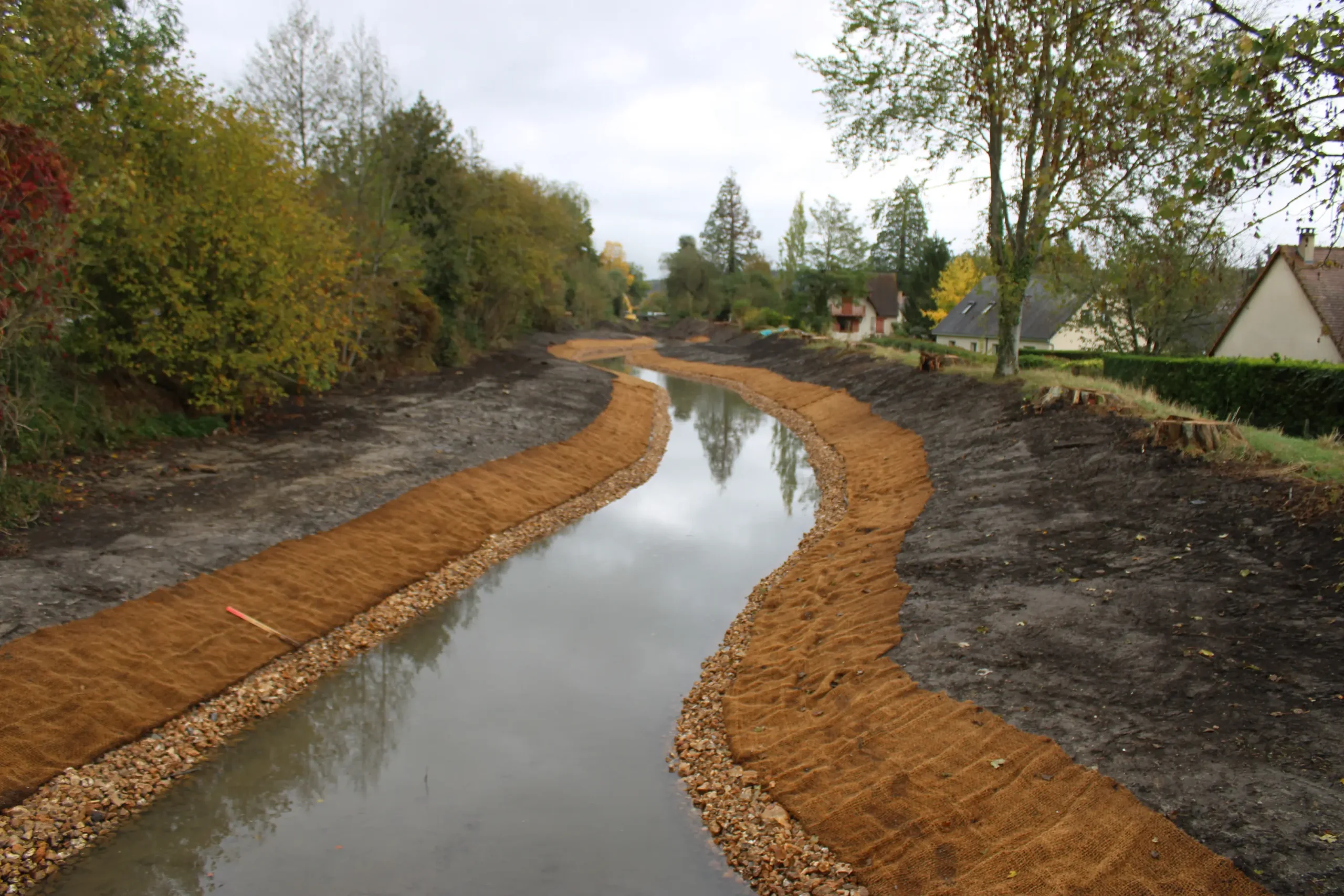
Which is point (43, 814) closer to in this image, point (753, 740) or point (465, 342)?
point (753, 740)

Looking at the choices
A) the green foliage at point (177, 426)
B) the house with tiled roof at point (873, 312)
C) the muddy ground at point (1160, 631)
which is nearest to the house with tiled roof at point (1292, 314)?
the muddy ground at point (1160, 631)

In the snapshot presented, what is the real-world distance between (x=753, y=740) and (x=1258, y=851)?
4348 millimetres

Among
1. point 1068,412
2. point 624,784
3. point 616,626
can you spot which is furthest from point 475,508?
point 1068,412

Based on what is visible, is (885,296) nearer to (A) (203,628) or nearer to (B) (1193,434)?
(B) (1193,434)

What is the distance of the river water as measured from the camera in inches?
266

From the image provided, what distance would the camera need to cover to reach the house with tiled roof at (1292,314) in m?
24.6

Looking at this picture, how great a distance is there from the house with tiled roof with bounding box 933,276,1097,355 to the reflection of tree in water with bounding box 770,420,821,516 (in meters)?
12.7

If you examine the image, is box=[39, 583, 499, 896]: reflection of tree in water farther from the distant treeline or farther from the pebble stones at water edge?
the distant treeline

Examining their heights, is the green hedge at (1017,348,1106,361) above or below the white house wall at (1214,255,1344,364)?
below

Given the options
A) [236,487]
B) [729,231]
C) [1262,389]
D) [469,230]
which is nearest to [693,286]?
[729,231]

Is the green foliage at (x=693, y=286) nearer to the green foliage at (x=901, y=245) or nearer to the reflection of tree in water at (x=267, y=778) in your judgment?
the green foliage at (x=901, y=245)

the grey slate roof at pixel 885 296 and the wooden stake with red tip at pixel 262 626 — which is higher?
the grey slate roof at pixel 885 296

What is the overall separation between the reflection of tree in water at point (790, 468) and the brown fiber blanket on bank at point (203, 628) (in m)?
6.22

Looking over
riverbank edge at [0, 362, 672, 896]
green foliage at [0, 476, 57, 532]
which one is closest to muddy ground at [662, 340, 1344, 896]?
riverbank edge at [0, 362, 672, 896]
